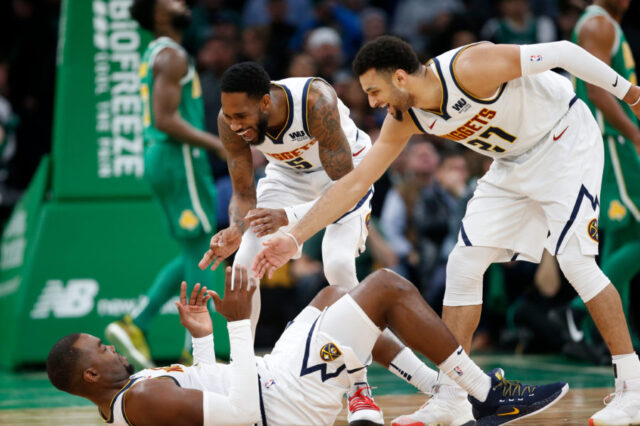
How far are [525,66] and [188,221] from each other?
3.40 meters

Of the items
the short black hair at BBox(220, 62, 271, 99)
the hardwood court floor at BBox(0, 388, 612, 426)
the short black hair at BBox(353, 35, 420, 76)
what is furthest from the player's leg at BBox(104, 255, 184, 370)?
the short black hair at BBox(353, 35, 420, 76)

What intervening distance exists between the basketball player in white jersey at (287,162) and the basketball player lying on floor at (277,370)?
0.58 m

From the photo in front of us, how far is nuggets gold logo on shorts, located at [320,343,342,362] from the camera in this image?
3.47 m

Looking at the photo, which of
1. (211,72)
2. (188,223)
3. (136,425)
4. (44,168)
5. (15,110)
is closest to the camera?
(136,425)

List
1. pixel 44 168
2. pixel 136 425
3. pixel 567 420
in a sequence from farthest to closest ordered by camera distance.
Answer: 1. pixel 44 168
2. pixel 567 420
3. pixel 136 425

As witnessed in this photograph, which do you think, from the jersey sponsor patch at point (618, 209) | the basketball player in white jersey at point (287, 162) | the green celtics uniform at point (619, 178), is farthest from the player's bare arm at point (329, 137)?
the jersey sponsor patch at point (618, 209)

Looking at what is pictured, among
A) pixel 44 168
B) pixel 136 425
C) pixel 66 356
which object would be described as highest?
pixel 44 168

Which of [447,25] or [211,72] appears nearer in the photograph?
[211,72]

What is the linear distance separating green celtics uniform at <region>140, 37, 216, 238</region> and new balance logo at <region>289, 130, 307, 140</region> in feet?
7.17

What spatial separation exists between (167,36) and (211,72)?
2.91m

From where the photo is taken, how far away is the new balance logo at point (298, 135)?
4590mm

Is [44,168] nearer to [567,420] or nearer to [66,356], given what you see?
[66,356]

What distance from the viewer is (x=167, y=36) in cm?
673

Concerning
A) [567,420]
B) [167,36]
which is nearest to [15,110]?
[167,36]
